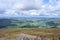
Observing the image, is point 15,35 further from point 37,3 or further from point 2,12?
point 37,3

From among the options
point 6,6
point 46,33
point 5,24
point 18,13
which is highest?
point 6,6

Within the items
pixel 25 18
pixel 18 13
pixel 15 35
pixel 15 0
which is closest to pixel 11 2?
pixel 15 0

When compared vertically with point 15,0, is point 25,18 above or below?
below

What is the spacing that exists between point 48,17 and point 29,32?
589 mm

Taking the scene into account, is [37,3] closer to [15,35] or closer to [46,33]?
[46,33]

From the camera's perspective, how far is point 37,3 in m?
2.88

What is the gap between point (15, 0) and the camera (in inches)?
112

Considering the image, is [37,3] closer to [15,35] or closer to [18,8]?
[18,8]

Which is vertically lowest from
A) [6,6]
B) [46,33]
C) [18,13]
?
[46,33]

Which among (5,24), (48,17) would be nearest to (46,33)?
(48,17)

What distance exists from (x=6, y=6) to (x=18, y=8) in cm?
29

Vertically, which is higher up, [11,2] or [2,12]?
[11,2]

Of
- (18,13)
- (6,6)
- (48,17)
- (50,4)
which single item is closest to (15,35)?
(18,13)

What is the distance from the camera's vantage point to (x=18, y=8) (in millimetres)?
2871
